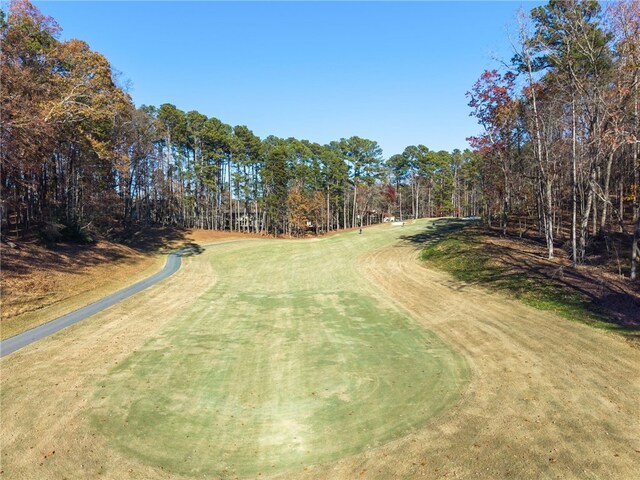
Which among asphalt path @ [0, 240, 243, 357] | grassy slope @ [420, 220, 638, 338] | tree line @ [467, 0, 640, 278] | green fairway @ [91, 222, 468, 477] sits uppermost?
tree line @ [467, 0, 640, 278]

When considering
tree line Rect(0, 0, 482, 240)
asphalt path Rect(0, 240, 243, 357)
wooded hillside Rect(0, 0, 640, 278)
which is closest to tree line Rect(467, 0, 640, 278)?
wooded hillside Rect(0, 0, 640, 278)

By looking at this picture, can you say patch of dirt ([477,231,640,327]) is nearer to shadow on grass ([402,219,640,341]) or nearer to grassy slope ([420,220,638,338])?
shadow on grass ([402,219,640,341])

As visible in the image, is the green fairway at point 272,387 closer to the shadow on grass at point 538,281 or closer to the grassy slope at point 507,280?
A: the grassy slope at point 507,280

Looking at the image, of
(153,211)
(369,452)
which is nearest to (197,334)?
(369,452)

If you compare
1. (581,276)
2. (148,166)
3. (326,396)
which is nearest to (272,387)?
(326,396)

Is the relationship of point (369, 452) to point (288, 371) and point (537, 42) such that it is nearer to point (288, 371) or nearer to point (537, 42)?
point (288, 371)


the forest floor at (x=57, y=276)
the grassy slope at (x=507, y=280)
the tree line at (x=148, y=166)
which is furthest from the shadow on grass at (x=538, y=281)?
the tree line at (x=148, y=166)

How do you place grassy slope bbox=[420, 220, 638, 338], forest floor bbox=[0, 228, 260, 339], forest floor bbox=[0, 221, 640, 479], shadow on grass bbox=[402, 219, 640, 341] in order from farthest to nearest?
forest floor bbox=[0, 228, 260, 339]
grassy slope bbox=[420, 220, 638, 338]
shadow on grass bbox=[402, 219, 640, 341]
forest floor bbox=[0, 221, 640, 479]
